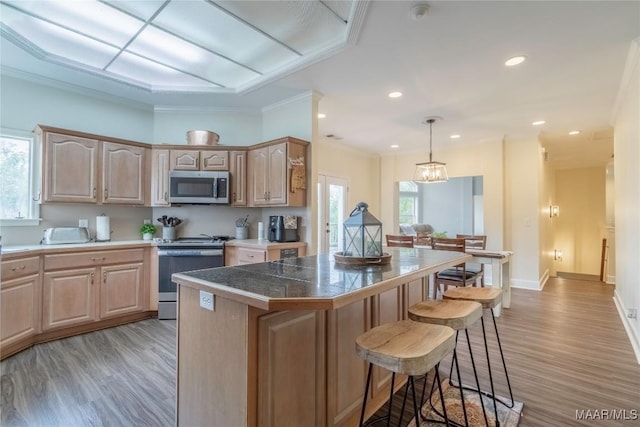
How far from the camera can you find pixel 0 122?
10.5 ft

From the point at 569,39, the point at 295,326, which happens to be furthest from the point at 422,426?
the point at 569,39

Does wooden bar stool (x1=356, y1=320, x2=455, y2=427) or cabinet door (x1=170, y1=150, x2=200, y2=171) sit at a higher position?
cabinet door (x1=170, y1=150, x2=200, y2=171)

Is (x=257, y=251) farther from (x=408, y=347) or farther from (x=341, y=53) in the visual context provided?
(x=408, y=347)

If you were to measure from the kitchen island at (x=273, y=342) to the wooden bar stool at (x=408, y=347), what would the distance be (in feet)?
0.61

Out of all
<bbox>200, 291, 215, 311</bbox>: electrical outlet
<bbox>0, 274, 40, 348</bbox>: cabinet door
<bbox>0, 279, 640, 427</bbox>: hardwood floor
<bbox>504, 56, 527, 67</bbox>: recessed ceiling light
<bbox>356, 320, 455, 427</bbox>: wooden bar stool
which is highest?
<bbox>504, 56, 527, 67</bbox>: recessed ceiling light

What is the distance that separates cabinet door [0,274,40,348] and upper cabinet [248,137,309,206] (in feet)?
7.59

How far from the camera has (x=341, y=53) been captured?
282 centimetres

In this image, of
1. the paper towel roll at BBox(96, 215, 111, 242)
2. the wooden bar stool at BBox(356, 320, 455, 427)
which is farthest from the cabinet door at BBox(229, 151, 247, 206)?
the wooden bar stool at BBox(356, 320, 455, 427)

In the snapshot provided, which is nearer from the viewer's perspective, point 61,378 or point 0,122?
point 61,378

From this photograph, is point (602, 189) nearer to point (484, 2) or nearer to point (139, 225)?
point (484, 2)

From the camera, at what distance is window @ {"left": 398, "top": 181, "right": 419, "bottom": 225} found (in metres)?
10.4

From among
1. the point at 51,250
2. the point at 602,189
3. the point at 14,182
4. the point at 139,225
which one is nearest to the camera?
the point at 51,250

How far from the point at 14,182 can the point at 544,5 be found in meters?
5.10

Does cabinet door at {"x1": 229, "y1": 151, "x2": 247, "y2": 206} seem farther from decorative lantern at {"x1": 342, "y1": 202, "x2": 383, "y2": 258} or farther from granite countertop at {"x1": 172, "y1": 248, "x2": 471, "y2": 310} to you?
decorative lantern at {"x1": 342, "y1": 202, "x2": 383, "y2": 258}
